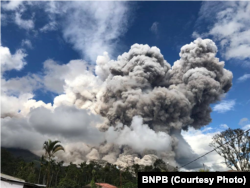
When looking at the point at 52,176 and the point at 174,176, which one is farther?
the point at 52,176

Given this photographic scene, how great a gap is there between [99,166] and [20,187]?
94.3 m

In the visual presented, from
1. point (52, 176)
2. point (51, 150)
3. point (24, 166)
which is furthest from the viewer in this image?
point (52, 176)

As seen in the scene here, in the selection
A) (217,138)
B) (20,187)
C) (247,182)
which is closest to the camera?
(247,182)

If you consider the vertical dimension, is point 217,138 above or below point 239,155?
above

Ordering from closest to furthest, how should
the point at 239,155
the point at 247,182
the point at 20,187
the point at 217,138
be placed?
the point at 247,182
the point at 20,187
the point at 239,155
the point at 217,138

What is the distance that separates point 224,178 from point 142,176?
361cm

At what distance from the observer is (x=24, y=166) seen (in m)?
80.7

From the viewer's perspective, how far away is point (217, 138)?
47.2m

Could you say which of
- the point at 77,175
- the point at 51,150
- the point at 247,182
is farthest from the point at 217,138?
the point at 77,175

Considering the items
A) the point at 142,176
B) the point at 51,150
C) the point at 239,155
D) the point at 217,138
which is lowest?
the point at 142,176

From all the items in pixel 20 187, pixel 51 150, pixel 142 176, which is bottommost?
pixel 20 187

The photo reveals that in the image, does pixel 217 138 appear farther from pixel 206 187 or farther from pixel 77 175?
pixel 77 175

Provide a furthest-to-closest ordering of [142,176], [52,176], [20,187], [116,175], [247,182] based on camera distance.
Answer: [116,175] → [52,176] → [20,187] → [142,176] → [247,182]

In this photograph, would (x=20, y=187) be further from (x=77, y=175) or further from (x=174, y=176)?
(x=77, y=175)
